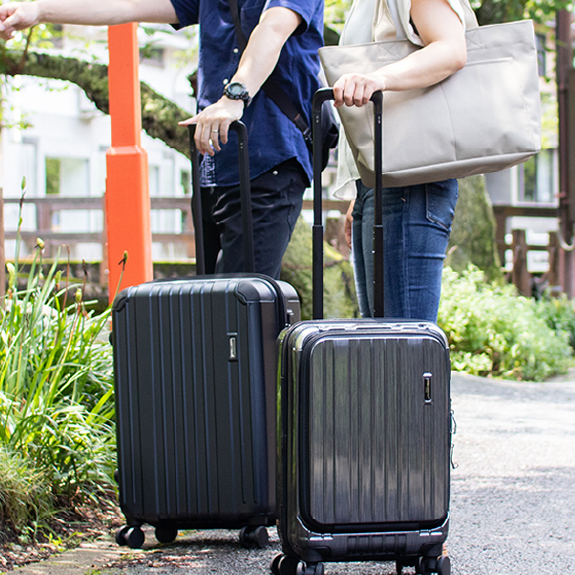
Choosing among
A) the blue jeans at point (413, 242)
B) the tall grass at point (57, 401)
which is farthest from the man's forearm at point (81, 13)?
the blue jeans at point (413, 242)

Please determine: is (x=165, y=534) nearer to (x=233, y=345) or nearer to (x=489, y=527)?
(x=233, y=345)

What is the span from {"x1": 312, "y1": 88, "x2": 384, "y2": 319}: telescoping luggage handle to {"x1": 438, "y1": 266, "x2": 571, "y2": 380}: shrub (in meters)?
5.05

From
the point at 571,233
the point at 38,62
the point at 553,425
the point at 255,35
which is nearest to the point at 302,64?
the point at 255,35

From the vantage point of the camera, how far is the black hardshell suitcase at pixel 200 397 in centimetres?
207

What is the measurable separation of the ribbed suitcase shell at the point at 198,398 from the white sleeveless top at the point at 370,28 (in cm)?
47

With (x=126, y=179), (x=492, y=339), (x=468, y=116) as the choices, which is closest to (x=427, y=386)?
(x=468, y=116)

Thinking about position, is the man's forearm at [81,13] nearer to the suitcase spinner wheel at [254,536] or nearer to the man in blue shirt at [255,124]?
the man in blue shirt at [255,124]

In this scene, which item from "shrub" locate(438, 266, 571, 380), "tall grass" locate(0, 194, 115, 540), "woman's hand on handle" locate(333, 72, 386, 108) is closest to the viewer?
"woman's hand on handle" locate(333, 72, 386, 108)

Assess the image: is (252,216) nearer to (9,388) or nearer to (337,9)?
(9,388)

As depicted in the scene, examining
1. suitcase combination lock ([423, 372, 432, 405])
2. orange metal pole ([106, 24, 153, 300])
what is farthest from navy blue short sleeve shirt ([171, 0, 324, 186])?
orange metal pole ([106, 24, 153, 300])

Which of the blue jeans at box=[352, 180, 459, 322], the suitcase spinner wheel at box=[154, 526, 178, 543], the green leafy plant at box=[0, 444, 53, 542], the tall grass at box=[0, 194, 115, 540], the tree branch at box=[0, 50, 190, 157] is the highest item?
the tree branch at box=[0, 50, 190, 157]

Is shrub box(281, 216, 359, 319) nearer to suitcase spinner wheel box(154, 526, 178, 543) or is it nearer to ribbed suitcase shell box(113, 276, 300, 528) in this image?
suitcase spinner wheel box(154, 526, 178, 543)

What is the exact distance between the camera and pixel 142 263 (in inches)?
148

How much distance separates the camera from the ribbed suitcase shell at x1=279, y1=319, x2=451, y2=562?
1.75 metres
